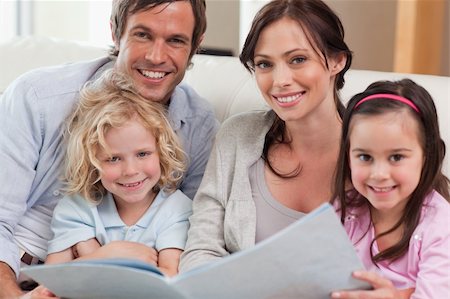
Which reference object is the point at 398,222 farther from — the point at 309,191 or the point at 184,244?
the point at 184,244

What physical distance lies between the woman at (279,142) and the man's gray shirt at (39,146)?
0.72ft

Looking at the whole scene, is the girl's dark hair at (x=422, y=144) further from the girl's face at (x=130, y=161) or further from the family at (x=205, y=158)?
the girl's face at (x=130, y=161)

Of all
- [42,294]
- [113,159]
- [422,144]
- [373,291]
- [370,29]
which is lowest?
[42,294]

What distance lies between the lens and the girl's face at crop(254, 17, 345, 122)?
1.80m

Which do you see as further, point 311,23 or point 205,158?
point 205,158

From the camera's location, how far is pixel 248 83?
237 cm

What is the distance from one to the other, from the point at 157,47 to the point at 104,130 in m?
0.29

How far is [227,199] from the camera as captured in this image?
75.1 inches

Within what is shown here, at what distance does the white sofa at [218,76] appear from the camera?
203 cm

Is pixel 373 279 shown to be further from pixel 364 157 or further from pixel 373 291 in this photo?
pixel 364 157

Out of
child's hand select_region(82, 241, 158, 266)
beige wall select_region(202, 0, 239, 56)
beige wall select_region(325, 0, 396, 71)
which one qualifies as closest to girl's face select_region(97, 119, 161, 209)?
child's hand select_region(82, 241, 158, 266)

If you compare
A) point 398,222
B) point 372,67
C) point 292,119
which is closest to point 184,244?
point 292,119

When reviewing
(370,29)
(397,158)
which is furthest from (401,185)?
(370,29)

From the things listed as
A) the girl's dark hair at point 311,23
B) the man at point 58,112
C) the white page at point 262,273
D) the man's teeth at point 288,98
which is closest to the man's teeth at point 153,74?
the man at point 58,112
